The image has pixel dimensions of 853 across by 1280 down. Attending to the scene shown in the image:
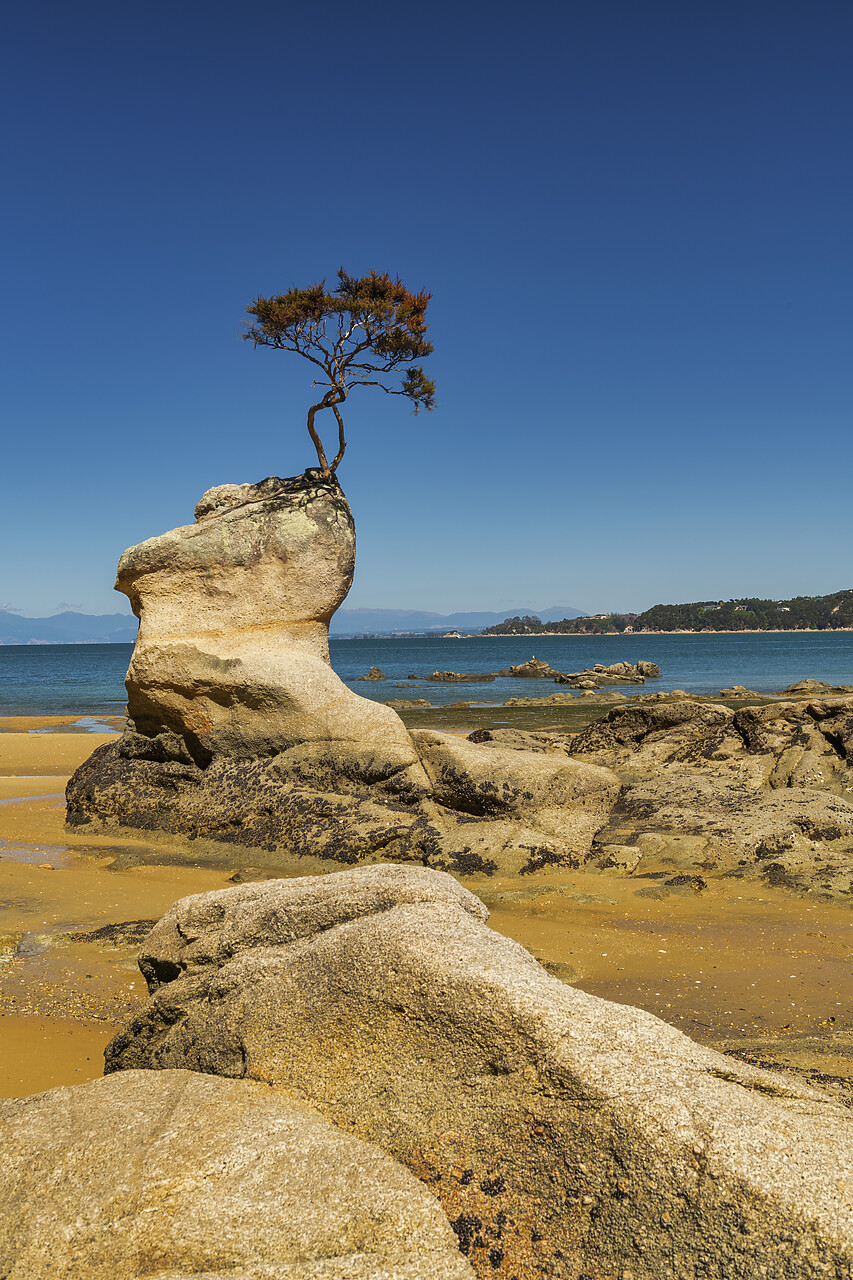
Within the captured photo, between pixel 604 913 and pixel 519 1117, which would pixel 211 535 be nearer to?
pixel 604 913

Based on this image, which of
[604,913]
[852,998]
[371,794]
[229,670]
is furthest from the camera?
[229,670]

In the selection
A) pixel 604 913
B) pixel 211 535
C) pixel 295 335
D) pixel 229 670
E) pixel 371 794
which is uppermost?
pixel 295 335

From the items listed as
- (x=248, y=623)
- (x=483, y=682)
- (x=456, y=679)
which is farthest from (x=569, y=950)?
(x=456, y=679)

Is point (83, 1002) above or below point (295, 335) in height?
below

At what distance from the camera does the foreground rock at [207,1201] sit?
90.3 inches

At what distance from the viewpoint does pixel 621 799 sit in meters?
9.74

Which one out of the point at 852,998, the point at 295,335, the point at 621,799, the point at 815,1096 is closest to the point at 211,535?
the point at 295,335

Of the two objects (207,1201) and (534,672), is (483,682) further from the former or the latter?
(207,1201)

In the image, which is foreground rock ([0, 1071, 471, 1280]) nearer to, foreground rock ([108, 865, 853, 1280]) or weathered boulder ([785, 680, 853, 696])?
foreground rock ([108, 865, 853, 1280])

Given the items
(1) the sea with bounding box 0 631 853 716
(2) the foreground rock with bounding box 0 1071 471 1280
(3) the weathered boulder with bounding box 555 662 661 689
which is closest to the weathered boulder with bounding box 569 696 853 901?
(2) the foreground rock with bounding box 0 1071 471 1280

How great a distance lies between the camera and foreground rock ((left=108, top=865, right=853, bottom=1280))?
2250 mm

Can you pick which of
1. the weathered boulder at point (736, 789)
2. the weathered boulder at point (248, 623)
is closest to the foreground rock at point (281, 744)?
the weathered boulder at point (248, 623)

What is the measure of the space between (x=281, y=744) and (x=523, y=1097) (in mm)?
7459

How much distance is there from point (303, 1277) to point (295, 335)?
11429 mm
